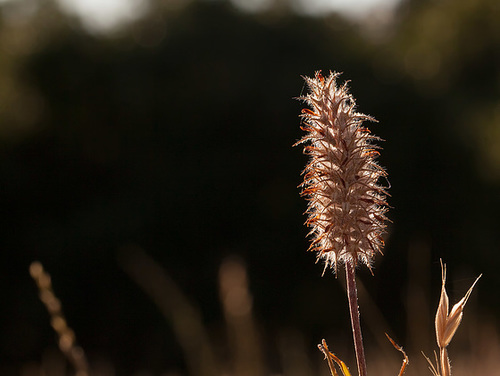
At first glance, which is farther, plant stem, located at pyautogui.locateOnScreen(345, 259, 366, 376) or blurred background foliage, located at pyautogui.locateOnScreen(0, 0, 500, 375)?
blurred background foliage, located at pyautogui.locateOnScreen(0, 0, 500, 375)

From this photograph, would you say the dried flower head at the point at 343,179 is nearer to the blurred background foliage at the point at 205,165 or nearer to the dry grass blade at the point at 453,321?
the dry grass blade at the point at 453,321

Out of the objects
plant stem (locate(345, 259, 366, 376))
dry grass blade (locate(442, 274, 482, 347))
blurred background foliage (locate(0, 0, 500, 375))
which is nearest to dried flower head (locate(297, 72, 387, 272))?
plant stem (locate(345, 259, 366, 376))

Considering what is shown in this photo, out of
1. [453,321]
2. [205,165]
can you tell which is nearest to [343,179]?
Result: [453,321]

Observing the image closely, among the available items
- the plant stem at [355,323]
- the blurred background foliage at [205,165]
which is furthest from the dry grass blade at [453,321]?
the blurred background foliage at [205,165]

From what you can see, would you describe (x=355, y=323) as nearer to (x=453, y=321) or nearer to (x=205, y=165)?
(x=453, y=321)

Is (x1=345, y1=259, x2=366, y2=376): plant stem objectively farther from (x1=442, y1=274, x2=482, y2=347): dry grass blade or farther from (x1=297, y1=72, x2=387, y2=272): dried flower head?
(x1=442, y1=274, x2=482, y2=347): dry grass blade

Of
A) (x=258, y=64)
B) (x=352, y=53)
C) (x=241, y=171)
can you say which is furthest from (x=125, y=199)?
(x=352, y=53)
